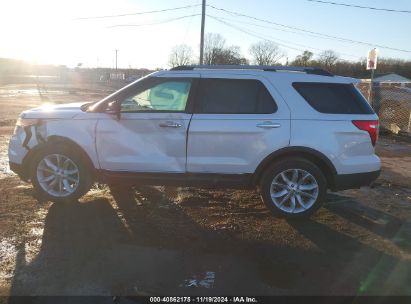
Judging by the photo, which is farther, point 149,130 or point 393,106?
point 393,106

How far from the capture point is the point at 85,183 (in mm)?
5953

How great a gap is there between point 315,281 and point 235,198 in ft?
9.00

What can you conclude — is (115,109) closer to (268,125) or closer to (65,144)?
(65,144)

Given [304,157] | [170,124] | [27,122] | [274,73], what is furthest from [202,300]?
[27,122]

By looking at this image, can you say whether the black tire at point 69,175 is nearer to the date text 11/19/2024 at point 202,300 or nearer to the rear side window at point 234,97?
the rear side window at point 234,97

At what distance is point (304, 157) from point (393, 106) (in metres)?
11.6

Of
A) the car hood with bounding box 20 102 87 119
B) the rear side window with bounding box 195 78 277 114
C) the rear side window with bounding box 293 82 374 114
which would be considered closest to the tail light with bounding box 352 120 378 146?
the rear side window with bounding box 293 82 374 114

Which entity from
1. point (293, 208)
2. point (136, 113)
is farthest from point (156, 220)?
point (293, 208)

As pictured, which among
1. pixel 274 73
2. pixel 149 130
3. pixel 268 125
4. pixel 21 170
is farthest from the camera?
pixel 21 170

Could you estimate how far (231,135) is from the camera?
562 cm

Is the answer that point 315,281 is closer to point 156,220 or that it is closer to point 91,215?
point 156,220

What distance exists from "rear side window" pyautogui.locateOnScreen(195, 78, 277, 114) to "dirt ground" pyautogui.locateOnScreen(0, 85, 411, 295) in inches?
54.5

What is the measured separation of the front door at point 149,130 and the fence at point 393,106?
11744mm

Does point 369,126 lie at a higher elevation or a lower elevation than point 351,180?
higher
